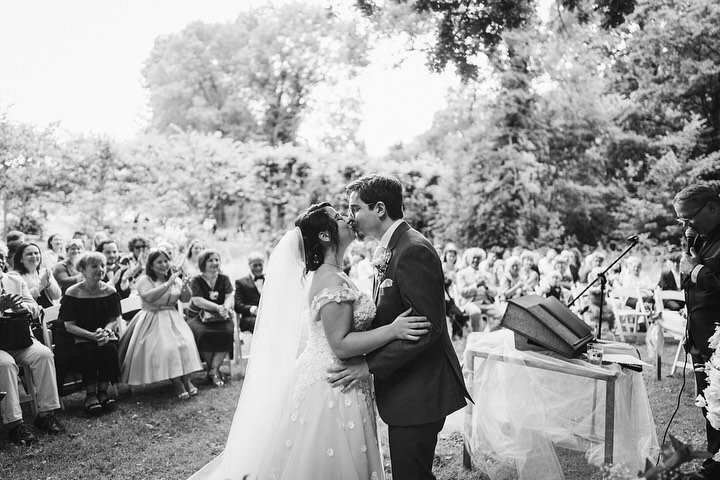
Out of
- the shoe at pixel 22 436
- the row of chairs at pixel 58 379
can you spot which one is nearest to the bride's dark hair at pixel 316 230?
the row of chairs at pixel 58 379

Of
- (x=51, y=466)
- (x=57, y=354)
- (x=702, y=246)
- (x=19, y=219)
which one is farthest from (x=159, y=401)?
(x=19, y=219)

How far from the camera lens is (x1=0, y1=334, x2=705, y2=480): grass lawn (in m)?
4.17

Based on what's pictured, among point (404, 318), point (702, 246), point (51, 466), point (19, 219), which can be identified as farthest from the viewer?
point (19, 219)

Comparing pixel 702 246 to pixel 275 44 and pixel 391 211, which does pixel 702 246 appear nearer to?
pixel 391 211

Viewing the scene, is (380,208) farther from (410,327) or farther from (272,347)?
(272,347)

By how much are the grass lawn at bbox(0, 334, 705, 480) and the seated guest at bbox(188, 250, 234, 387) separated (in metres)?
0.62

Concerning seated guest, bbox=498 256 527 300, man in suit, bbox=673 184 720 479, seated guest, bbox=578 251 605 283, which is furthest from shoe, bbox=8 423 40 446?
seated guest, bbox=578 251 605 283

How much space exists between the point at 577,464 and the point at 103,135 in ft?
43.0

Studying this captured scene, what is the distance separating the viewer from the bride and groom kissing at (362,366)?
8.51 ft

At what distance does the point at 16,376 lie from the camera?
4.72 m

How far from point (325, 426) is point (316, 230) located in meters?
1.03

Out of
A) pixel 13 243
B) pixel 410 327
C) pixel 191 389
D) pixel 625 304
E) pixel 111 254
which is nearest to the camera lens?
pixel 410 327

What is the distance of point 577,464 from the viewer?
4.05 meters

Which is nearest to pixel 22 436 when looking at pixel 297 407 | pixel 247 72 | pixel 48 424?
pixel 48 424
